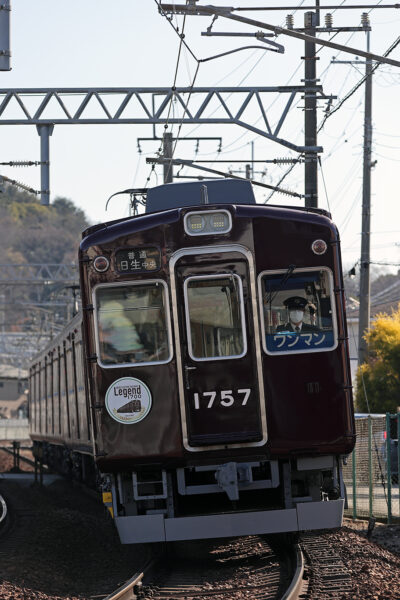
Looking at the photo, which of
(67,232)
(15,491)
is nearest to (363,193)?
(15,491)

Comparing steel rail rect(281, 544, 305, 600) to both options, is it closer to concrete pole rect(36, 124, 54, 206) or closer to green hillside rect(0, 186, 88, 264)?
concrete pole rect(36, 124, 54, 206)

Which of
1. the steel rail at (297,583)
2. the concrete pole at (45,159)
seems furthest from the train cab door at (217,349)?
the concrete pole at (45,159)

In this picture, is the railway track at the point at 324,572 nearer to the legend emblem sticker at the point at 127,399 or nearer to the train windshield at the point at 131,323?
the legend emblem sticker at the point at 127,399

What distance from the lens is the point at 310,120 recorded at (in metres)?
20.7

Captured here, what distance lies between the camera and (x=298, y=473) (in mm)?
11523

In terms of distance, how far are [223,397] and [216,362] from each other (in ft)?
1.18

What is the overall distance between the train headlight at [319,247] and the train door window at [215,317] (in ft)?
2.79

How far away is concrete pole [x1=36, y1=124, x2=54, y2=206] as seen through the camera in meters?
19.5

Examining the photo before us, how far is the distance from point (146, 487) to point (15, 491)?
56.4 feet

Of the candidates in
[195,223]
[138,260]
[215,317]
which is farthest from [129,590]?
[195,223]

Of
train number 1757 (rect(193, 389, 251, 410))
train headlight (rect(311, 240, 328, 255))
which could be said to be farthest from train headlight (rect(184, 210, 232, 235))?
train number 1757 (rect(193, 389, 251, 410))

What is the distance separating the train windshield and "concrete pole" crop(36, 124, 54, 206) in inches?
345

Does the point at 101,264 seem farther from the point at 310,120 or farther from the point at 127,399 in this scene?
the point at 310,120

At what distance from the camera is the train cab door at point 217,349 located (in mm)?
11070
